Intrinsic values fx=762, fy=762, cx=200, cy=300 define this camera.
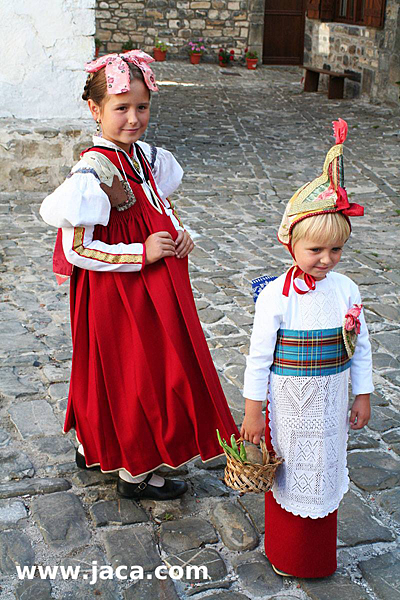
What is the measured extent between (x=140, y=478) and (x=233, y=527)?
14.9 inches

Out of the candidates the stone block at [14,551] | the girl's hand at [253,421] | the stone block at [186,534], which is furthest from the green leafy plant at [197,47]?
the girl's hand at [253,421]

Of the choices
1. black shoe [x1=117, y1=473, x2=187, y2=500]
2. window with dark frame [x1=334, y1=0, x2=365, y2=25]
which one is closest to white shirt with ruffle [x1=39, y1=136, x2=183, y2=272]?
black shoe [x1=117, y1=473, x2=187, y2=500]

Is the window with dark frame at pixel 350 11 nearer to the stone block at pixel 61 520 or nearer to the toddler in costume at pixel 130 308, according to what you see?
the toddler in costume at pixel 130 308

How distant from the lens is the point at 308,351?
7.24 feet

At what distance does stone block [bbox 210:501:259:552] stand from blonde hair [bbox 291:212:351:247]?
109cm

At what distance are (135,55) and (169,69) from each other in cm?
1542

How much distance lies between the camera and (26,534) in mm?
2588

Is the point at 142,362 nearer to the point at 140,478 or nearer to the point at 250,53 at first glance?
the point at 140,478

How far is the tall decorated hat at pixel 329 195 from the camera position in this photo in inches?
81.7

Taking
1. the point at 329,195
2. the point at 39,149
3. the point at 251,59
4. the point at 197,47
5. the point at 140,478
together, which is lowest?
the point at 140,478

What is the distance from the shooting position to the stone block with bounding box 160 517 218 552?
8.38ft

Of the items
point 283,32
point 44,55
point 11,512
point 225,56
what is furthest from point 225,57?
point 11,512

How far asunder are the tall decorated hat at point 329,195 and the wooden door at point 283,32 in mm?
17954

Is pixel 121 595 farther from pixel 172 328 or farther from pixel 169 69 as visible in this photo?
pixel 169 69
